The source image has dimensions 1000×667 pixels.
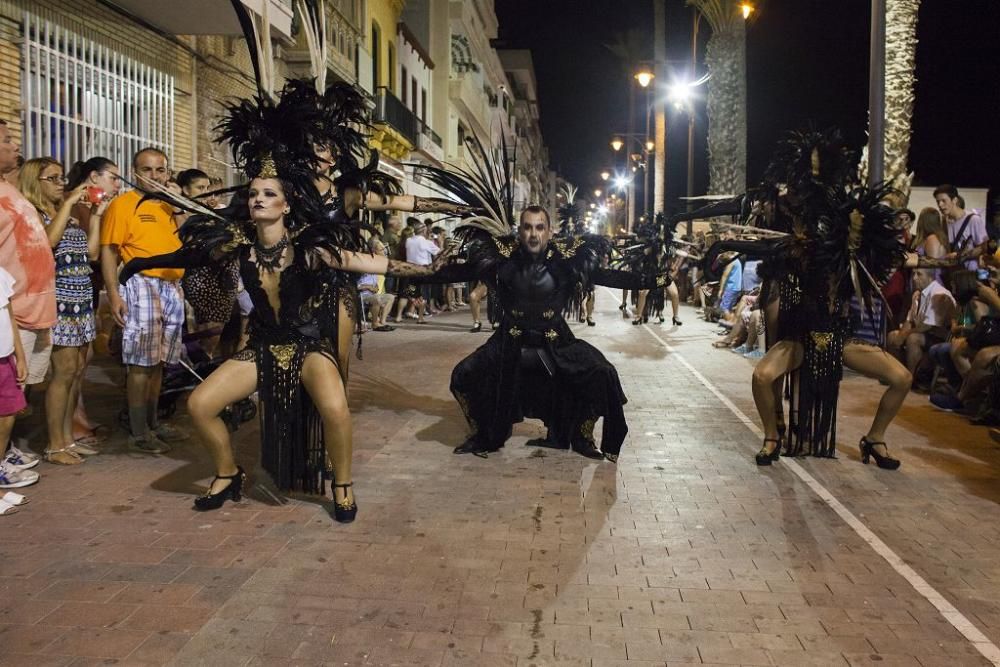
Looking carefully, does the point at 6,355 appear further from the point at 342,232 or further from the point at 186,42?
the point at 186,42

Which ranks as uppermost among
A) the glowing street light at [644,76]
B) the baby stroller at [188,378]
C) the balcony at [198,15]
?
the glowing street light at [644,76]

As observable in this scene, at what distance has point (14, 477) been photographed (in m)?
5.70

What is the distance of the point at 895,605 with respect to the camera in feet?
13.3

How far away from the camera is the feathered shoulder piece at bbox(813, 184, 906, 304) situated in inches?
248

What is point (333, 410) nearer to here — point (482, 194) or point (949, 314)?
point (482, 194)

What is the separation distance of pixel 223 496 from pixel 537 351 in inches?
103

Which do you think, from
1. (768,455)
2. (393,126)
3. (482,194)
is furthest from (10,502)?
(393,126)

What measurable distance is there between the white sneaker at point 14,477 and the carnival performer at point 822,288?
16.4ft

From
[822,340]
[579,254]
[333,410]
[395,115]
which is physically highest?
[395,115]

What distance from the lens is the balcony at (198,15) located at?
489 inches

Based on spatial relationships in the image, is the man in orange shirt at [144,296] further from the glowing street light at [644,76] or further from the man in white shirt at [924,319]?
the glowing street light at [644,76]

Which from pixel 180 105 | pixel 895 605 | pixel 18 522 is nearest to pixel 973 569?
pixel 895 605

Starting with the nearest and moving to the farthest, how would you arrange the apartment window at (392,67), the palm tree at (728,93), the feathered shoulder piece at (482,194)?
the feathered shoulder piece at (482,194) < the palm tree at (728,93) < the apartment window at (392,67)

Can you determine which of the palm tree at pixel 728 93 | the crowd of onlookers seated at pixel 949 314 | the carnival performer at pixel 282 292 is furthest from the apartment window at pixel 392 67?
the carnival performer at pixel 282 292
